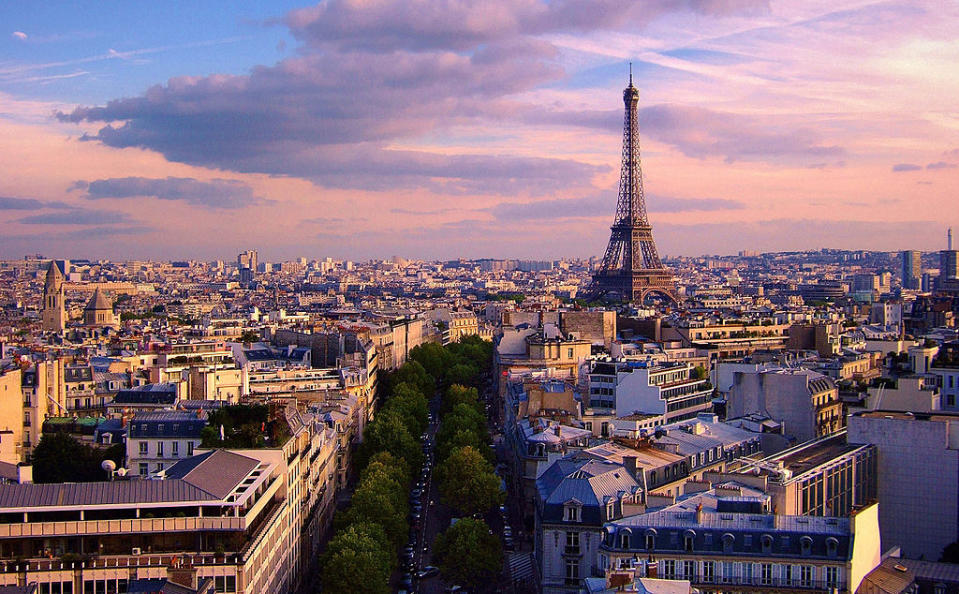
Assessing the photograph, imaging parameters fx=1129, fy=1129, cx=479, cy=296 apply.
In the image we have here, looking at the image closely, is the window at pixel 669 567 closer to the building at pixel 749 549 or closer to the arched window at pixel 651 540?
the building at pixel 749 549

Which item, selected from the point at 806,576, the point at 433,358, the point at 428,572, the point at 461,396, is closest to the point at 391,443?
the point at 428,572

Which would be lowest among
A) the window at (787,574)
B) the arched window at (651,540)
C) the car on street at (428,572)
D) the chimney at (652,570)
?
the car on street at (428,572)

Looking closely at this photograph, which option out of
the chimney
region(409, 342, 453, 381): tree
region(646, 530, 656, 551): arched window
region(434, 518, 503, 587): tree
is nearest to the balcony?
region(646, 530, 656, 551): arched window

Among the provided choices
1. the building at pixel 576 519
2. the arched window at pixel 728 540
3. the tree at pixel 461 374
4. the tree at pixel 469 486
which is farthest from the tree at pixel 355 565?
the tree at pixel 461 374

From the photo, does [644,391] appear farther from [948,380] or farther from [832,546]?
[832,546]

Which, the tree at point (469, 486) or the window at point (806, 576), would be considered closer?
the window at point (806, 576)

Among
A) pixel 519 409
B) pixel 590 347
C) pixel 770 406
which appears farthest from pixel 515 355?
pixel 770 406
